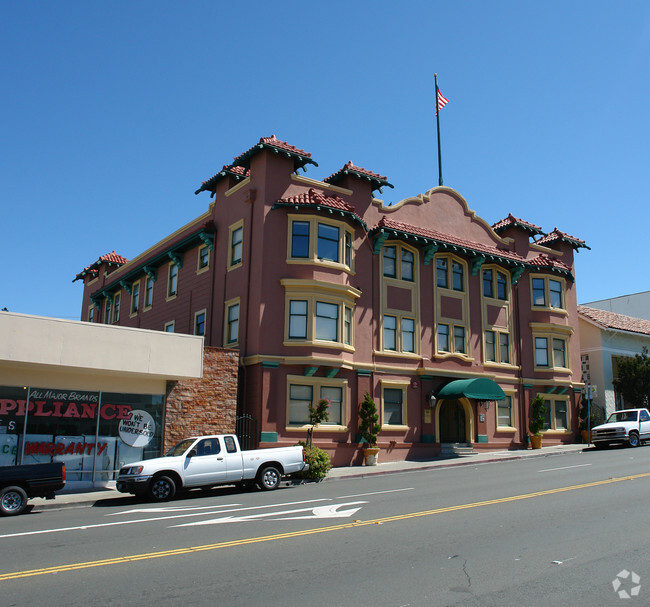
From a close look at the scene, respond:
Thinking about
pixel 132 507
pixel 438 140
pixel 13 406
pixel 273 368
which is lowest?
pixel 132 507

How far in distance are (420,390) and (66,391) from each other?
47.6ft

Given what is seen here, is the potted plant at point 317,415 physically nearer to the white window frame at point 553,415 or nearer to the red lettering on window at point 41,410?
the red lettering on window at point 41,410

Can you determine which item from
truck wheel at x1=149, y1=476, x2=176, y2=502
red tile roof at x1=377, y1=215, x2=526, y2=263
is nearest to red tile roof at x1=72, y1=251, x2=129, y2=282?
red tile roof at x1=377, y1=215, x2=526, y2=263

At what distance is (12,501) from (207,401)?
9.05 meters

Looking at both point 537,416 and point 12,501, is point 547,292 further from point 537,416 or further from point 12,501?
point 12,501

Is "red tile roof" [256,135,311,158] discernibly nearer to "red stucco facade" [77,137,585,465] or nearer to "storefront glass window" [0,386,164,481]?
"red stucco facade" [77,137,585,465]

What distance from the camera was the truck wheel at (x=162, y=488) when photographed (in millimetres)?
15760

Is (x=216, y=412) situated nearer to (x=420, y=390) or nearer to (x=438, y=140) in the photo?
(x=420, y=390)

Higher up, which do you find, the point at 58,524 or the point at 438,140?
the point at 438,140

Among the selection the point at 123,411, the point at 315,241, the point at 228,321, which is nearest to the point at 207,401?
the point at 123,411

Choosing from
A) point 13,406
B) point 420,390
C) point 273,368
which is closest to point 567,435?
point 420,390

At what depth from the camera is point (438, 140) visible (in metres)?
34.0

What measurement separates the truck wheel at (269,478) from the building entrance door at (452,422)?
12556mm

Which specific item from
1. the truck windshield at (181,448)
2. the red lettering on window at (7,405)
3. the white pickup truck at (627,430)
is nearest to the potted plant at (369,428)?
the truck windshield at (181,448)
